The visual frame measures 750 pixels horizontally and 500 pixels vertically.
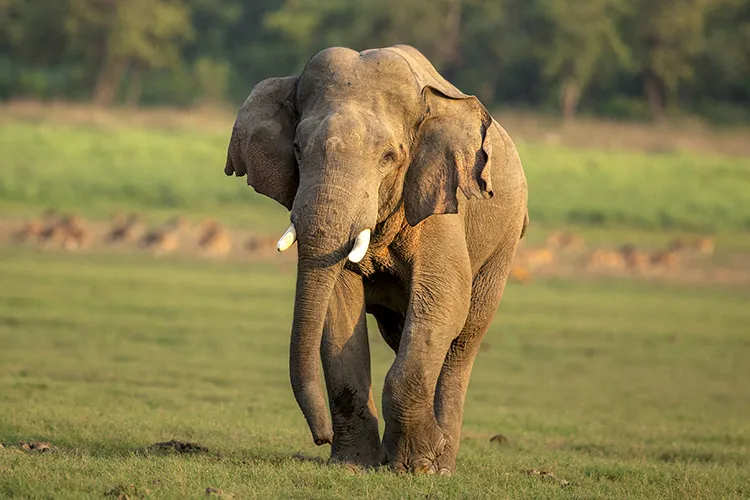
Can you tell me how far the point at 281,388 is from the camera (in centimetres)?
1405

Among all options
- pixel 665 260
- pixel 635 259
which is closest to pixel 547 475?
pixel 635 259

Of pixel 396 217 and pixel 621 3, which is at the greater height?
pixel 621 3

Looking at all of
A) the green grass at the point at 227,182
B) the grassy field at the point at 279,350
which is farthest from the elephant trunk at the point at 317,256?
the green grass at the point at 227,182

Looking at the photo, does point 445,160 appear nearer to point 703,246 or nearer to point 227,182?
point 703,246

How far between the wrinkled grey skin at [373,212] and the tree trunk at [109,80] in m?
46.2

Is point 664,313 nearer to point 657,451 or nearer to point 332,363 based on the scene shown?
point 657,451

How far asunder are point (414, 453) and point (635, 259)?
19.2 metres

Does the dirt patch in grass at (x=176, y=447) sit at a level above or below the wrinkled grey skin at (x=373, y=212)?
below

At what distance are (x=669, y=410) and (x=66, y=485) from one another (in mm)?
7977

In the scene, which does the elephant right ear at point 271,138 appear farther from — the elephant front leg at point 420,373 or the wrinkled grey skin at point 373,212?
the elephant front leg at point 420,373

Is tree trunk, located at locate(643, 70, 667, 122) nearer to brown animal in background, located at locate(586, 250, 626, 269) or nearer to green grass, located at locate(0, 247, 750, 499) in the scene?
brown animal in background, located at locate(586, 250, 626, 269)

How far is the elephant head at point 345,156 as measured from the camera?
7.55 metres

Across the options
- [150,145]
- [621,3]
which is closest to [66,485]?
[150,145]

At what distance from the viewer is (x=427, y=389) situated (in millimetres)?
8133
